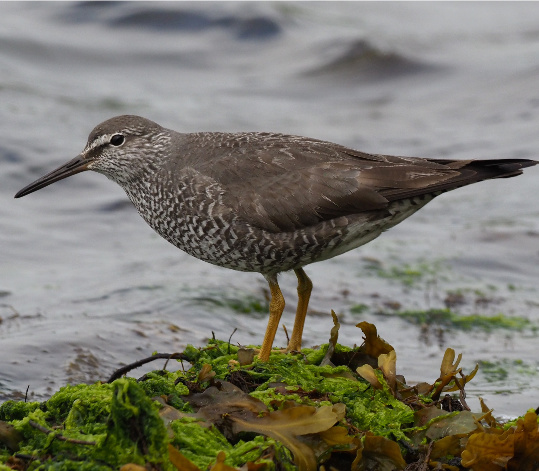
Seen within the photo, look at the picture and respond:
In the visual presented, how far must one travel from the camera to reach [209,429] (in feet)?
15.8

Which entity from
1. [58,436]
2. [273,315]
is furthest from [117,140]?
[58,436]

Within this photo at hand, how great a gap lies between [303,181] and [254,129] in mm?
9979

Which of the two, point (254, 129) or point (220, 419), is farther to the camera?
point (254, 129)

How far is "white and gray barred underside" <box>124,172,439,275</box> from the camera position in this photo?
657cm

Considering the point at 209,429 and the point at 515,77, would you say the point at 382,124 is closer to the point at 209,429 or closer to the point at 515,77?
the point at 515,77

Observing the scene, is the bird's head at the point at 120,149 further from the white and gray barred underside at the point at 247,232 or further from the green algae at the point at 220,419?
the green algae at the point at 220,419

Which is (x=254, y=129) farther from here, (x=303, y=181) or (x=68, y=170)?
(x=303, y=181)

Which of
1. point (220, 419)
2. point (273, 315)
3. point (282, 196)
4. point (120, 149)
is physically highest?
point (120, 149)

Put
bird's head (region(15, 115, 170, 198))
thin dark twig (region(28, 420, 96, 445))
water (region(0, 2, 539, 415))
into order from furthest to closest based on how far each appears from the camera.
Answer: water (region(0, 2, 539, 415))
bird's head (region(15, 115, 170, 198))
thin dark twig (region(28, 420, 96, 445))

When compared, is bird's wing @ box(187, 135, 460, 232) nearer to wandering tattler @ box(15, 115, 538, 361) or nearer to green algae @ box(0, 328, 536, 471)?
wandering tattler @ box(15, 115, 538, 361)

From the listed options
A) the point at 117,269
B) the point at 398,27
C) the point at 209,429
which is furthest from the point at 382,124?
the point at 209,429

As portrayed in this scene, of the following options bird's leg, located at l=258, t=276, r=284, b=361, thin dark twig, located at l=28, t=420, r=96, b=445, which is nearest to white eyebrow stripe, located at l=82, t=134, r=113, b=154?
bird's leg, located at l=258, t=276, r=284, b=361

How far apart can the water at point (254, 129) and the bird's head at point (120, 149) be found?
188 cm

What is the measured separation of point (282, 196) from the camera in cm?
664
